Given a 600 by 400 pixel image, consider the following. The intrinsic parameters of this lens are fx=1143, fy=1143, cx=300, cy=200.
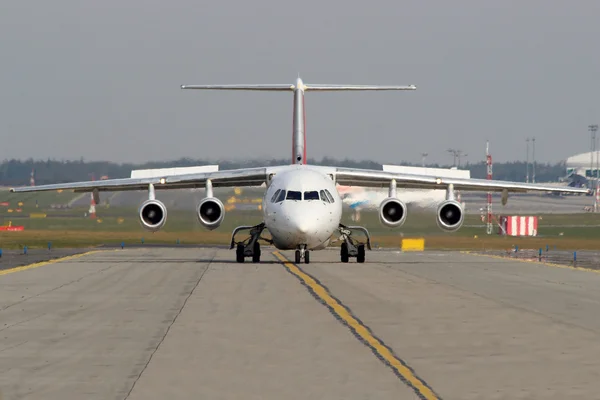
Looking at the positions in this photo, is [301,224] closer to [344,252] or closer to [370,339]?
[344,252]

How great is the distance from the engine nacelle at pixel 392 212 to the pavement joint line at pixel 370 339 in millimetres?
9630

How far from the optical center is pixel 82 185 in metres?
39.6

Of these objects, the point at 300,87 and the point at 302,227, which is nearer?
the point at 302,227

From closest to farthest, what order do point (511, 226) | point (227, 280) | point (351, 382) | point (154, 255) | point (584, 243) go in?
point (351, 382) < point (227, 280) < point (154, 255) < point (584, 243) < point (511, 226)

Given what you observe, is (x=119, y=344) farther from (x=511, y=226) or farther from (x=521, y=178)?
(x=521, y=178)

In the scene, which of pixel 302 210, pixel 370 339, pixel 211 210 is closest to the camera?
pixel 370 339

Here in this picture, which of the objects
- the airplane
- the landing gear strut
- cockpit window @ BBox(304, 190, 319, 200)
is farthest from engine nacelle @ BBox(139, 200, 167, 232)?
cockpit window @ BBox(304, 190, 319, 200)

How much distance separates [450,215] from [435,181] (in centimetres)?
180

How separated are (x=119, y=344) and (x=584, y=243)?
2138 inches

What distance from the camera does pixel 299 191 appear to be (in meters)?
34.5

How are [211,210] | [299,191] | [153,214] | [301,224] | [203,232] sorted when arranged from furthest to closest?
[203,232]
[153,214]
[211,210]
[299,191]
[301,224]

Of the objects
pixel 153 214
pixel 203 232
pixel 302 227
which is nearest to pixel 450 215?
pixel 302 227

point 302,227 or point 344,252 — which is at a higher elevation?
point 302,227

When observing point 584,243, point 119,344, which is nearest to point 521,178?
point 584,243
